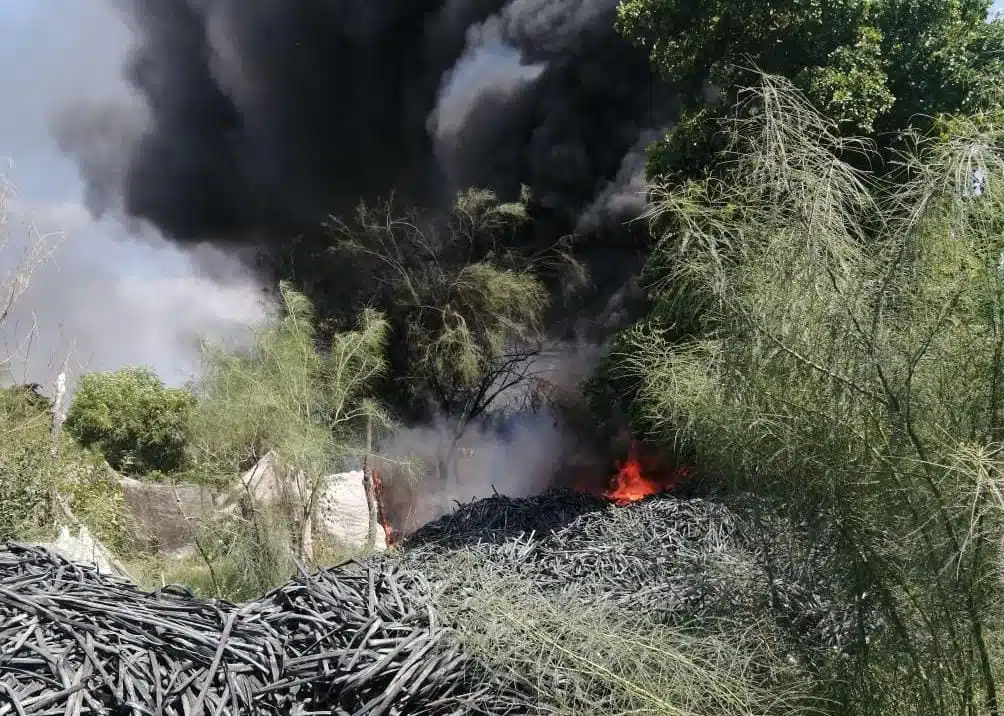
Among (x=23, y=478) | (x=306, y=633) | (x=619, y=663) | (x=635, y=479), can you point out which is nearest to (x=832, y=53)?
(x=635, y=479)

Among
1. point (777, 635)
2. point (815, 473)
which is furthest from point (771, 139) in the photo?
point (777, 635)

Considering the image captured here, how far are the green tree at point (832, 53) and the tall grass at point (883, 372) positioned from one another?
18.4 ft

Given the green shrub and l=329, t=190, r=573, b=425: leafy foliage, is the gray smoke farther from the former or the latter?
the green shrub

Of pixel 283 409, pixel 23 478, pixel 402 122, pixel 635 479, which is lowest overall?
pixel 23 478

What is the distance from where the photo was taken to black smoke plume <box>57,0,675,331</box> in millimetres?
11789

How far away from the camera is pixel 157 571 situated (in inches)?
346

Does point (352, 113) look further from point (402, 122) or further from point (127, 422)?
point (127, 422)

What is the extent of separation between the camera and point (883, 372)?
7.59 feet

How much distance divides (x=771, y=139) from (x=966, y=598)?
51.0 inches

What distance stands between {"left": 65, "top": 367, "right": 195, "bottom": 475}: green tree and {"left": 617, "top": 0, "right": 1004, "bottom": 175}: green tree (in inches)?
402

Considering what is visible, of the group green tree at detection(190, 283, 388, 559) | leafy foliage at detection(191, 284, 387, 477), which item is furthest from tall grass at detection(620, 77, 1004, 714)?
leafy foliage at detection(191, 284, 387, 477)

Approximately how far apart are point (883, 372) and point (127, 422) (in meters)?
15.1

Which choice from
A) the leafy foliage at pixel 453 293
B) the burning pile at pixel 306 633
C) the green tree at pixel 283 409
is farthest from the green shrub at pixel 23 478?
the burning pile at pixel 306 633

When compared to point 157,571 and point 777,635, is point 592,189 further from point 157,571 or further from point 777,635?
point 777,635
